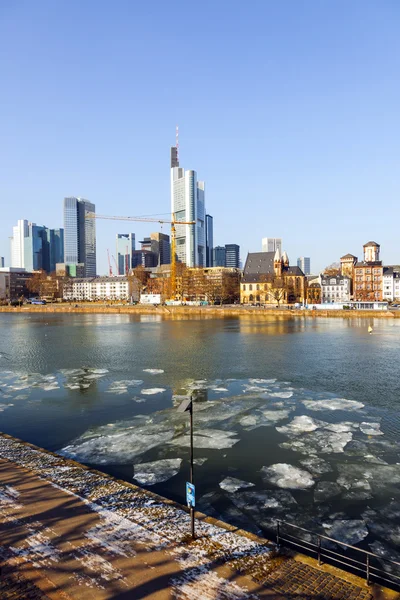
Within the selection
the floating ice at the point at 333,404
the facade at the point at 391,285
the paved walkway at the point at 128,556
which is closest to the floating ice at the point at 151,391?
the floating ice at the point at 333,404

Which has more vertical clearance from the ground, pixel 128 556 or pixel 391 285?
pixel 391 285

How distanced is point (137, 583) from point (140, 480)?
854cm

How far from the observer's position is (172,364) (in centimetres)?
5231

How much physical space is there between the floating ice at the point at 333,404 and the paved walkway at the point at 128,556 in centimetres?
1908

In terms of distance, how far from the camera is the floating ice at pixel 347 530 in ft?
50.9

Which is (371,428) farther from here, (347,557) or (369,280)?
(369,280)

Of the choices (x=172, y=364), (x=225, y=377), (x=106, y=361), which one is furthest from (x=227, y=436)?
(x=106, y=361)

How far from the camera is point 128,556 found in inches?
513

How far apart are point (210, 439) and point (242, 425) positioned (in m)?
3.53

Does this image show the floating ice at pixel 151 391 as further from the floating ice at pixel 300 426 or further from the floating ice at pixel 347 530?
the floating ice at pixel 347 530

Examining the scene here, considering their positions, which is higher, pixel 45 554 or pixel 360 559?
pixel 45 554

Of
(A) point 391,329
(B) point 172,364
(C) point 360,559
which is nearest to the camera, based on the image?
(C) point 360,559

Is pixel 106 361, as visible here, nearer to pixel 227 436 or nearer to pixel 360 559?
pixel 227 436

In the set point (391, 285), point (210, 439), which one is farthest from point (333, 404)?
point (391, 285)
